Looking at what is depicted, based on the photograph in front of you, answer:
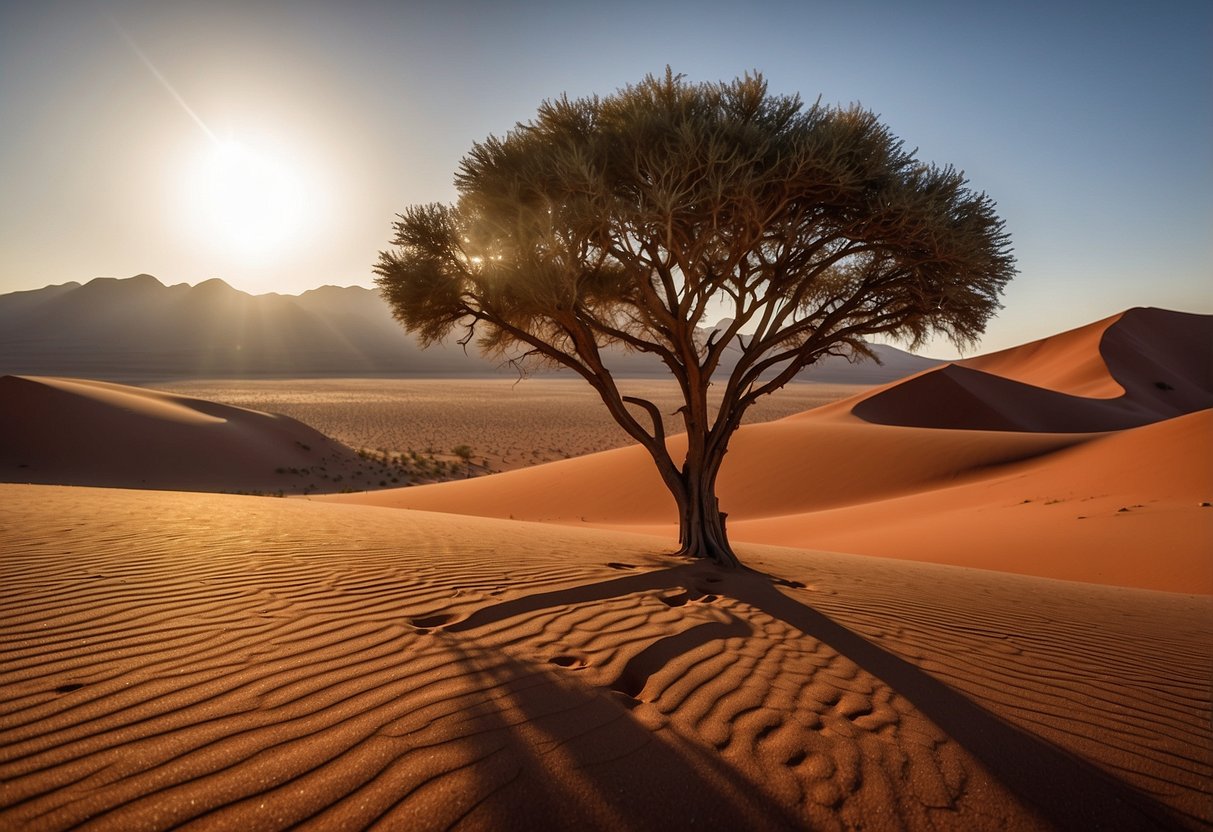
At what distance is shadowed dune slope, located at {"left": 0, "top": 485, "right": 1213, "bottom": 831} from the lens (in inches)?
84.2

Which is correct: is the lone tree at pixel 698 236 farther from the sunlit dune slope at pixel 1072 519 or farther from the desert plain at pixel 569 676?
the sunlit dune slope at pixel 1072 519

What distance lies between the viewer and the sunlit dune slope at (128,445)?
1966 centimetres

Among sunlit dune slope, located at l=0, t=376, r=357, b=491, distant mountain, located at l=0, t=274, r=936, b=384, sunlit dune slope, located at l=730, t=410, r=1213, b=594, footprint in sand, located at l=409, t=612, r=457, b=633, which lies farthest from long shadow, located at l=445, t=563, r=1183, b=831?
distant mountain, located at l=0, t=274, r=936, b=384

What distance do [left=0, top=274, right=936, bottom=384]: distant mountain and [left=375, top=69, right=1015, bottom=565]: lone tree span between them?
81.8 m

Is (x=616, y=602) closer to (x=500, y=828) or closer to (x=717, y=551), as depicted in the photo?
(x=500, y=828)

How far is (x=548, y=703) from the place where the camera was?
9.32 ft

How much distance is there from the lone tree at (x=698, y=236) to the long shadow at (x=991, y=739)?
10.5 feet

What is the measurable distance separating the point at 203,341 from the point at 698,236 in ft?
470

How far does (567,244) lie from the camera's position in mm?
7141

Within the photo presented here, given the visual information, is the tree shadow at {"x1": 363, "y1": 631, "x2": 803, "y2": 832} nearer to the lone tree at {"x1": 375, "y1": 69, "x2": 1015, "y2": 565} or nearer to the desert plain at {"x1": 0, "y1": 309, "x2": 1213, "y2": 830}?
the desert plain at {"x1": 0, "y1": 309, "x2": 1213, "y2": 830}

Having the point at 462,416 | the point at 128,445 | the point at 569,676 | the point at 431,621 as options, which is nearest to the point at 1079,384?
the point at 462,416

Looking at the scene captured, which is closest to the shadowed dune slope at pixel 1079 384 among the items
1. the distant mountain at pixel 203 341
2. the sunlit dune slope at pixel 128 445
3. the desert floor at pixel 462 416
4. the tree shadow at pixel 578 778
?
the desert floor at pixel 462 416

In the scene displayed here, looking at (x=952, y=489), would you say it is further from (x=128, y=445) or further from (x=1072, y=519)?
(x=128, y=445)

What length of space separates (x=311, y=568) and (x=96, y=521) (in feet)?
10.8
